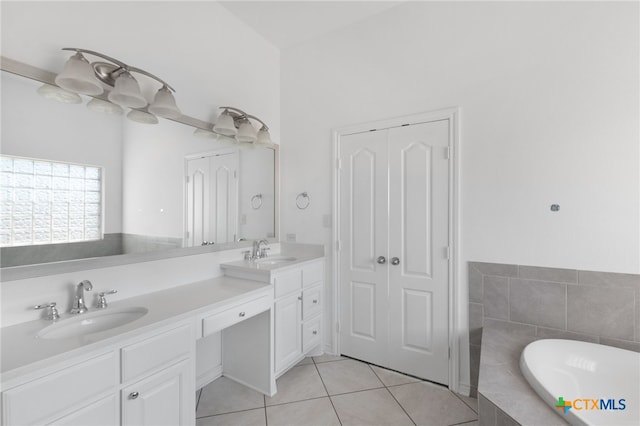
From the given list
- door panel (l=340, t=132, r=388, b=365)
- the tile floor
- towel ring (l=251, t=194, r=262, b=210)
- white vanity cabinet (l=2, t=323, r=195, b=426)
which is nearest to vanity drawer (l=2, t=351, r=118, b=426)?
white vanity cabinet (l=2, t=323, r=195, b=426)

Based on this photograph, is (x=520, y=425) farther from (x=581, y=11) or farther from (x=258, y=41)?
(x=258, y=41)

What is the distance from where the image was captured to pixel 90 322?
4.82 ft

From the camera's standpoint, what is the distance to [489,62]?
81.6 inches

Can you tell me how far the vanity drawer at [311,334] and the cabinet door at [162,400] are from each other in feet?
3.55

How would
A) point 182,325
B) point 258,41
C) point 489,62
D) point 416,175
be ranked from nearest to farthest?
point 182,325 → point 489,62 → point 416,175 → point 258,41

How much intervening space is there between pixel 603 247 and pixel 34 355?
9.47 ft

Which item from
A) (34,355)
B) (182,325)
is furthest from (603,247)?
(34,355)

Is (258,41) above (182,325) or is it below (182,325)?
above

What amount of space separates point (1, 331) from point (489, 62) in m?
3.16

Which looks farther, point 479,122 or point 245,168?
point 245,168

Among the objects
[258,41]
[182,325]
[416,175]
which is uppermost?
[258,41]

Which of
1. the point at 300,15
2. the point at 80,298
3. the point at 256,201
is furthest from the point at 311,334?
the point at 300,15

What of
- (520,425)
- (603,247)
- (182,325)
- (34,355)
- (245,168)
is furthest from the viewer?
(245,168)

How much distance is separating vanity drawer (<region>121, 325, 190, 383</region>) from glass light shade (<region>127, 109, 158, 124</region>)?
50.1 inches
